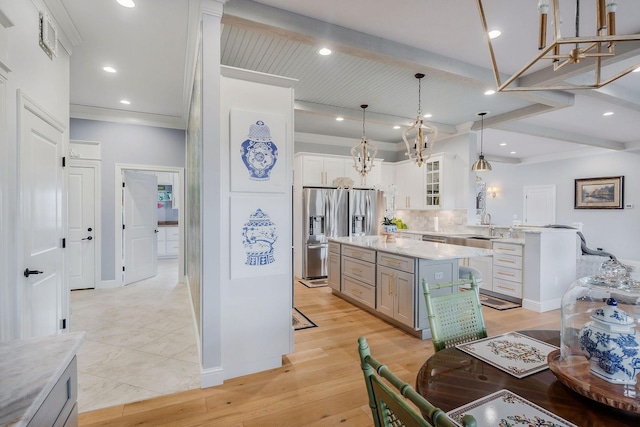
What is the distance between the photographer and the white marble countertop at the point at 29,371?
0.87 m

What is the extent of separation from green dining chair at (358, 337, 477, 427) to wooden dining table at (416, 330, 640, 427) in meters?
0.29

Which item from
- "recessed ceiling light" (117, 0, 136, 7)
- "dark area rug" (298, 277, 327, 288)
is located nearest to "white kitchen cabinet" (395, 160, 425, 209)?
"dark area rug" (298, 277, 327, 288)

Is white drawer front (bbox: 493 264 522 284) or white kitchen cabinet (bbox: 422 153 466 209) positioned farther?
white kitchen cabinet (bbox: 422 153 466 209)

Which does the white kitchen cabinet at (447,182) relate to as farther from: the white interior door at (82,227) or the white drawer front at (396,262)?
the white interior door at (82,227)

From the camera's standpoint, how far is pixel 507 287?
4516 mm

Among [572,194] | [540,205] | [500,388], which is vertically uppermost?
[572,194]

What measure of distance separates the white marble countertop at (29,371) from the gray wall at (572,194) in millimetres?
10419

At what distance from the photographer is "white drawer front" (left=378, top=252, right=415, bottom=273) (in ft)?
10.8

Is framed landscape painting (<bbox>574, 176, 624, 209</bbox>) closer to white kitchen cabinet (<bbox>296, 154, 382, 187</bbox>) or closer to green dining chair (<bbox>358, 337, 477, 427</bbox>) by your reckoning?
white kitchen cabinet (<bbox>296, 154, 382, 187</bbox>)

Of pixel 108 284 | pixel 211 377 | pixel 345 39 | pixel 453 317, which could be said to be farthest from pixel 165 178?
pixel 453 317

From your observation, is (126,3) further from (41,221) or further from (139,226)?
(139,226)

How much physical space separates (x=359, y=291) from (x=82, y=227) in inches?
175

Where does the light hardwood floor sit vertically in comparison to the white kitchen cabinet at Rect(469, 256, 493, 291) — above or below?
below

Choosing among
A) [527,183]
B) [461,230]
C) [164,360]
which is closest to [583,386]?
[164,360]
